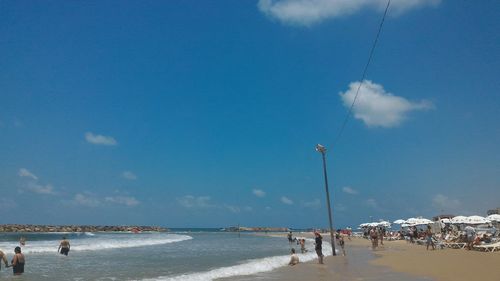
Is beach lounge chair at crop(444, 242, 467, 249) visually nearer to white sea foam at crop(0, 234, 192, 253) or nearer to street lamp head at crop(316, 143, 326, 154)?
street lamp head at crop(316, 143, 326, 154)

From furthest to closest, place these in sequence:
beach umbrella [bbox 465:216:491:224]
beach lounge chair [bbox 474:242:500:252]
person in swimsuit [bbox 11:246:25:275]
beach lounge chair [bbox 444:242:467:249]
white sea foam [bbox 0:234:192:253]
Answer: white sea foam [bbox 0:234:192:253] < beach umbrella [bbox 465:216:491:224] < beach lounge chair [bbox 444:242:467:249] < beach lounge chair [bbox 474:242:500:252] < person in swimsuit [bbox 11:246:25:275]

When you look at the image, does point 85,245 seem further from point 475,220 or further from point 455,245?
point 475,220

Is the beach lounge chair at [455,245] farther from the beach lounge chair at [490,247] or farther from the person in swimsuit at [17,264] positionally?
the person in swimsuit at [17,264]

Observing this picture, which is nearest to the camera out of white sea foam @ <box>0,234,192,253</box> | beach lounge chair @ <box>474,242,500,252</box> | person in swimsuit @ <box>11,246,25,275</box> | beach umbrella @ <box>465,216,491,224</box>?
person in swimsuit @ <box>11,246,25,275</box>

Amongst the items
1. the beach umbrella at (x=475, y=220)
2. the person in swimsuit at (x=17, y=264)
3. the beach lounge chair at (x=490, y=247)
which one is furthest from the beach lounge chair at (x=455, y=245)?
the person in swimsuit at (x=17, y=264)

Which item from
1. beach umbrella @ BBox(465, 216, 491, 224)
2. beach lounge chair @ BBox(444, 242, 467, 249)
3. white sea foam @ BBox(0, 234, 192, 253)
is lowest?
white sea foam @ BBox(0, 234, 192, 253)

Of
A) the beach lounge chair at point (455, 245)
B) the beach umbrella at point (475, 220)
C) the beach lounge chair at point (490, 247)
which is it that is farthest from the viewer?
the beach umbrella at point (475, 220)

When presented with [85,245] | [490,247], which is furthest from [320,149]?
[85,245]

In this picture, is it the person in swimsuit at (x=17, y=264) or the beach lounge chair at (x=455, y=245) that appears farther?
the beach lounge chair at (x=455, y=245)

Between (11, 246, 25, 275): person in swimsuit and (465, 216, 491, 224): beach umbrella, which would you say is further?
(465, 216, 491, 224): beach umbrella

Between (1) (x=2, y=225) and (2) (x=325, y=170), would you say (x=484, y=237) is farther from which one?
(1) (x=2, y=225)

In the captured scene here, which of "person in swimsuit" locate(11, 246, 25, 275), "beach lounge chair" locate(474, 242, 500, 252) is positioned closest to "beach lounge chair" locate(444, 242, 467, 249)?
"beach lounge chair" locate(474, 242, 500, 252)

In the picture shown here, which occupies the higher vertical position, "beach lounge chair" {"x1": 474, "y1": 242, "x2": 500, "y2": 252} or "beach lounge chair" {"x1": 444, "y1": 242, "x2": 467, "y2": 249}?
"beach lounge chair" {"x1": 444, "y1": 242, "x2": 467, "y2": 249}

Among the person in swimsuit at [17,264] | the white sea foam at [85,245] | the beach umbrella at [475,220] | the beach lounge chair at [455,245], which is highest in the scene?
the beach umbrella at [475,220]
